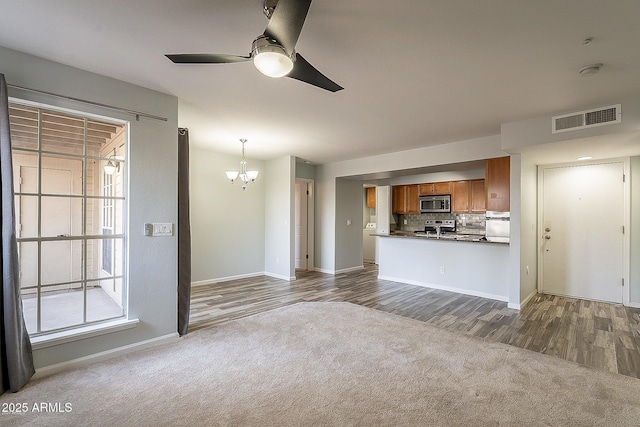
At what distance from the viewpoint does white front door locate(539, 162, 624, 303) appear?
4.43 meters

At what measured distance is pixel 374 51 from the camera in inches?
88.2

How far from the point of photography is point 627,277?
14.0 feet

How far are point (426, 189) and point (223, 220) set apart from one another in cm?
502

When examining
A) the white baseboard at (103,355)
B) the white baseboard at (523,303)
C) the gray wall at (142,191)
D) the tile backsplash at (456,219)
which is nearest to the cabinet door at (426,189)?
the tile backsplash at (456,219)

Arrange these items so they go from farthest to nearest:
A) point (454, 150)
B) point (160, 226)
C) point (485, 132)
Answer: point (454, 150)
point (485, 132)
point (160, 226)

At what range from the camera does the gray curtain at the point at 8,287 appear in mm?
2096

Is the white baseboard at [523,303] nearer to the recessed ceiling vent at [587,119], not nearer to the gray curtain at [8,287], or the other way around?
the recessed ceiling vent at [587,119]

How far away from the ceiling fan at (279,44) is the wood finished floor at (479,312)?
9.61ft

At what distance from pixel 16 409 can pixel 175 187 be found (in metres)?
2.00

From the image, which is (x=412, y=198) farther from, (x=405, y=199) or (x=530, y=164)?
(x=530, y=164)

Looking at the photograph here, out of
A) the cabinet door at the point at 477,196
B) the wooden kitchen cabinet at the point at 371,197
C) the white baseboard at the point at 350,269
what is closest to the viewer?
the cabinet door at the point at 477,196

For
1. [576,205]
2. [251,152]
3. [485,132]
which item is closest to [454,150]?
[485,132]

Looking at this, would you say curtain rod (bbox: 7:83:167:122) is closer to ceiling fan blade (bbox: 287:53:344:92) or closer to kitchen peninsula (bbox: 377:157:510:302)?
ceiling fan blade (bbox: 287:53:344:92)

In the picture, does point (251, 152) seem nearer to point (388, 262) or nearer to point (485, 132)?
point (388, 262)
